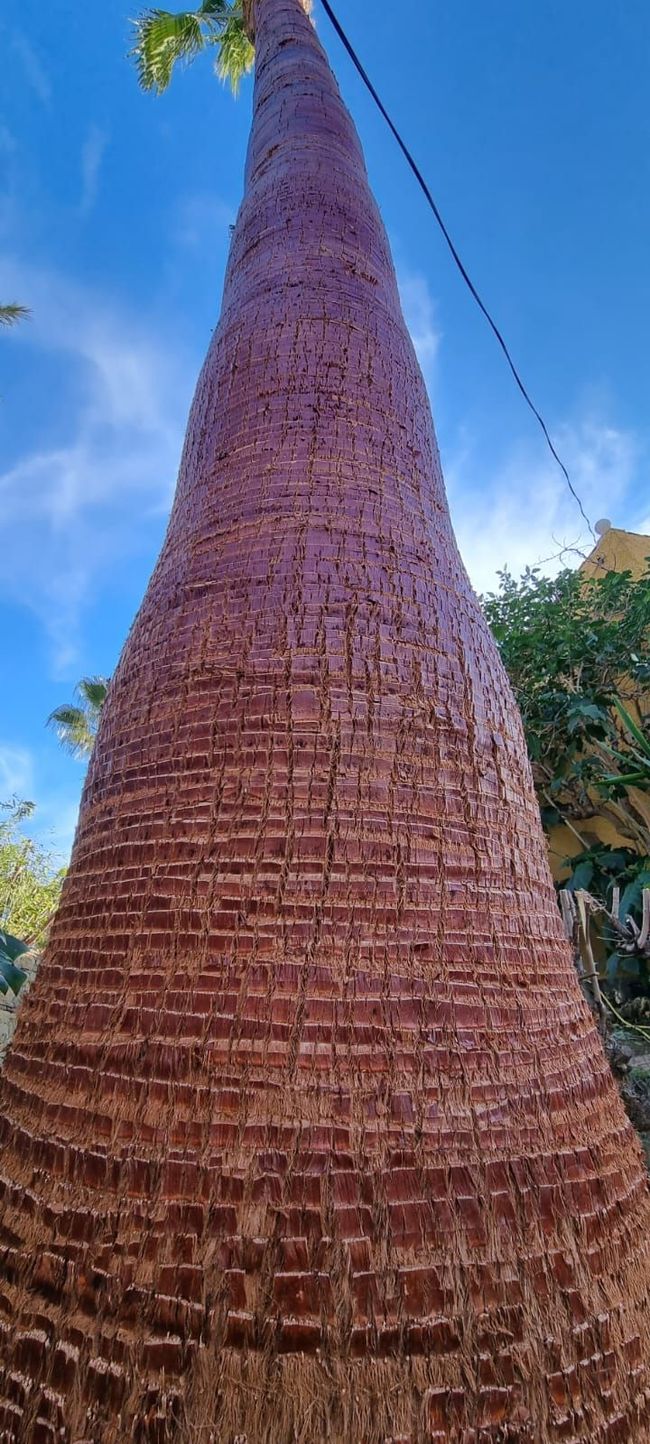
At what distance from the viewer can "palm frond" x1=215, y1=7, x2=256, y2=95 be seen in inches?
255

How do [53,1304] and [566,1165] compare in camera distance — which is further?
[566,1165]

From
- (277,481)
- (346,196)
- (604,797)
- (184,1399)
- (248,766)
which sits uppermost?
(346,196)

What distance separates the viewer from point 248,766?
89cm

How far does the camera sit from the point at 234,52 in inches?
263

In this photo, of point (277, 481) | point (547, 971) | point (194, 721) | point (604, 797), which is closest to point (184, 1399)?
point (547, 971)

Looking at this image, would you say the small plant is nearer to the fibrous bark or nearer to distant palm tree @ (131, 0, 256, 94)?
the fibrous bark

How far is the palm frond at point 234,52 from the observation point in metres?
6.47

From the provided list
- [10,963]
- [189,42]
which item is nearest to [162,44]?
[189,42]

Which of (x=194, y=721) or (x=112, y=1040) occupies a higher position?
(x=194, y=721)

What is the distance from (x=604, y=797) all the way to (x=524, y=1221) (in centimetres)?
508

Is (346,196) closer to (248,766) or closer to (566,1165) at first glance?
(248,766)

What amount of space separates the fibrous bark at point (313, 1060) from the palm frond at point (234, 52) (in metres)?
8.19

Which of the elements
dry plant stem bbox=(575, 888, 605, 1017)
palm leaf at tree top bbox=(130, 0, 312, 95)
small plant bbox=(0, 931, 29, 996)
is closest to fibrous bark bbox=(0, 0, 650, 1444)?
small plant bbox=(0, 931, 29, 996)

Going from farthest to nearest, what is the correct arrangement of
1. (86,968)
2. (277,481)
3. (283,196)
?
1. (283,196)
2. (277,481)
3. (86,968)
